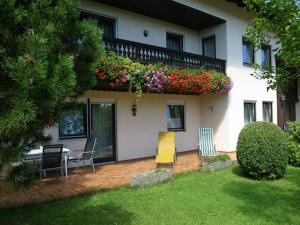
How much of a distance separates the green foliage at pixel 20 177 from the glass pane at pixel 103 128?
7293mm

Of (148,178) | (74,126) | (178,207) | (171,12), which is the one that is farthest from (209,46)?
(178,207)

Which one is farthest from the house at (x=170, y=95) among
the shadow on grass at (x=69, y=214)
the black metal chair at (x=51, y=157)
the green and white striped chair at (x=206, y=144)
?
the shadow on grass at (x=69, y=214)

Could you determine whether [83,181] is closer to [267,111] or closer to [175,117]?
[175,117]

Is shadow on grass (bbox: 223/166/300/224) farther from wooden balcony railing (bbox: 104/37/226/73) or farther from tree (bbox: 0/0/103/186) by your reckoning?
wooden balcony railing (bbox: 104/37/226/73)

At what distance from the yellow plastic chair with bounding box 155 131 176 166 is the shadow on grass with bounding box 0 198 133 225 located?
12.9 feet

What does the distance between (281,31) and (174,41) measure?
10121 mm

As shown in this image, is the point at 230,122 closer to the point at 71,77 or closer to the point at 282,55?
the point at 282,55

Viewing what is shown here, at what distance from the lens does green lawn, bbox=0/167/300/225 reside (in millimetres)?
4879

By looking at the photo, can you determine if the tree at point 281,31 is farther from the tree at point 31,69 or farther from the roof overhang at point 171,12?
the roof overhang at point 171,12

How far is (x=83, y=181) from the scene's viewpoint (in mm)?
7664

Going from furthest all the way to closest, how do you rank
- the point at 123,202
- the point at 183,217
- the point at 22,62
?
the point at 123,202 < the point at 183,217 < the point at 22,62

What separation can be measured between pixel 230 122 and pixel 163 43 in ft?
15.7

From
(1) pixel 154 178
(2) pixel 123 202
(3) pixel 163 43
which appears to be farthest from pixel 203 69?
(2) pixel 123 202

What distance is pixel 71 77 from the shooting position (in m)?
2.66
